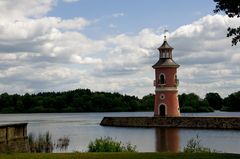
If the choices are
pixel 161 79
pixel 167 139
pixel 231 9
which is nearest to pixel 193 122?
pixel 161 79

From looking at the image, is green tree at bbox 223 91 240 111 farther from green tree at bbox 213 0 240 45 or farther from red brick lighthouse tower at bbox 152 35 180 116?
green tree at bbox 213 0 240 45

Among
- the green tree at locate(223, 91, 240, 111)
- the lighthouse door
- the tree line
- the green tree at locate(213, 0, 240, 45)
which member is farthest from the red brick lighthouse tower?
the tree line

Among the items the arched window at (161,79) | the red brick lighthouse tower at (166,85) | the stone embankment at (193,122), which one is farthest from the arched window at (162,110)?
the arched window at (161,79)

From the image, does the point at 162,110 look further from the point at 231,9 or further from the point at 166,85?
the point at 231,9

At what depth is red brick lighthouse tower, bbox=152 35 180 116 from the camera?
54.6m

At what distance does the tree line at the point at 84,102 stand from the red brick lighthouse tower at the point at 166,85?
221 feet

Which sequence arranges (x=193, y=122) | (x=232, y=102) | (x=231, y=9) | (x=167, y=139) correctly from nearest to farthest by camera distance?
(x=231, y=9) < (x=167, y=139) < (x=193, y=122) < (x=232, y=102)

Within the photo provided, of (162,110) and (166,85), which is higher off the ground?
(166,85)

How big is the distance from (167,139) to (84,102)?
323 feet

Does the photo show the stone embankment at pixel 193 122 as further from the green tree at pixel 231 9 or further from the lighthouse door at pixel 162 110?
the green tree at pixel 231 9

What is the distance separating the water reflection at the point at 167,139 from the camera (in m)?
33.8

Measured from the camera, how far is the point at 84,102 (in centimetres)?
13875

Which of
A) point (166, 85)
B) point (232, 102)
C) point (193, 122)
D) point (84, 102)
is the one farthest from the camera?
point (84, 102)

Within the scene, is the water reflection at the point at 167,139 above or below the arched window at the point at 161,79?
below
